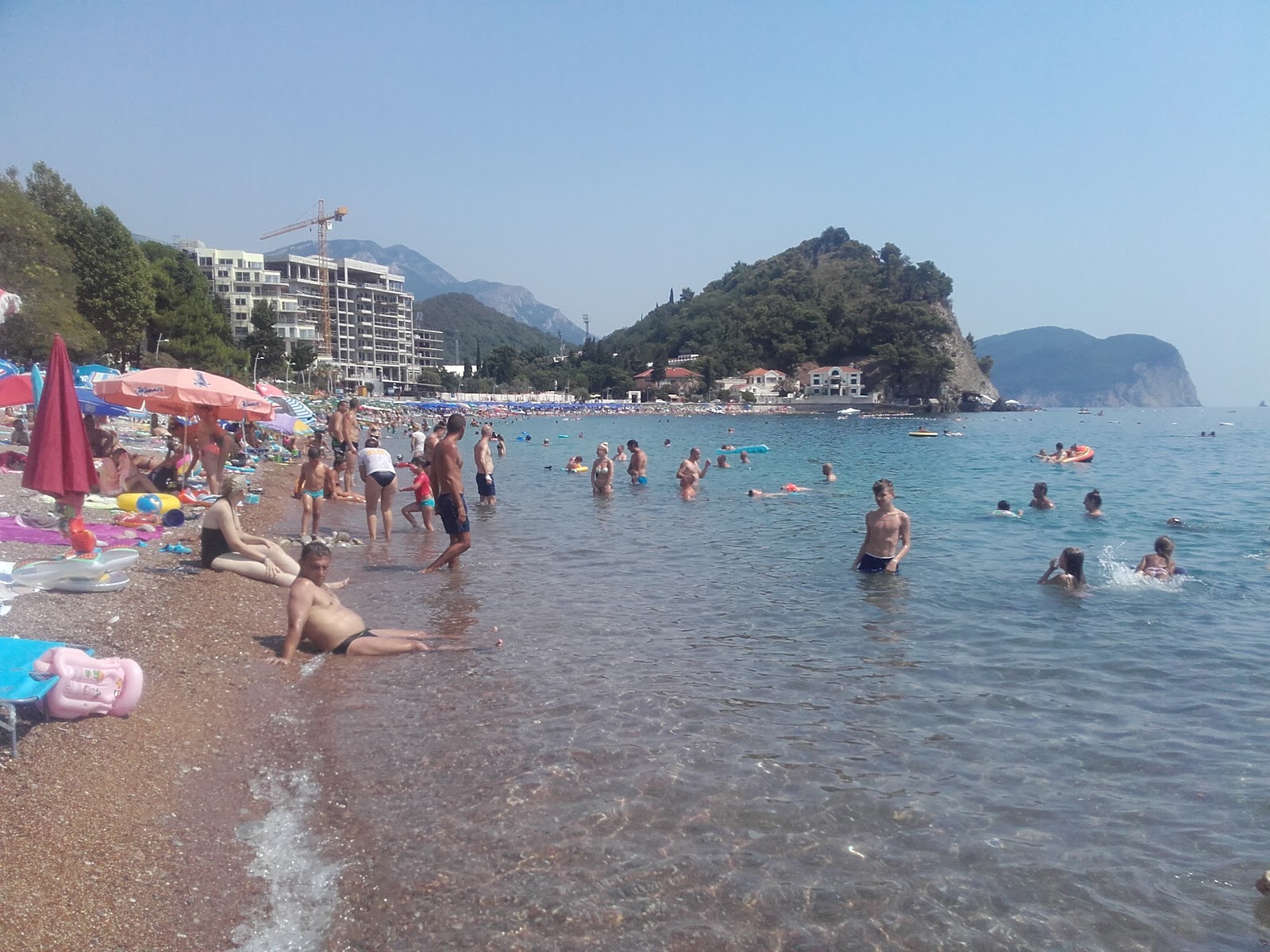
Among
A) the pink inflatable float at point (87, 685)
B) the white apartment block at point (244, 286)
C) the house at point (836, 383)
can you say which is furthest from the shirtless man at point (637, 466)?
the house at point (836, 383)

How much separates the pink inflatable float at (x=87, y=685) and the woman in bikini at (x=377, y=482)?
696 cm

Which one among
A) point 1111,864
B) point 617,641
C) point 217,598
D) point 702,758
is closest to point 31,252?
point 217,598

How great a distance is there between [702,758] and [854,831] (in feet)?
3.44

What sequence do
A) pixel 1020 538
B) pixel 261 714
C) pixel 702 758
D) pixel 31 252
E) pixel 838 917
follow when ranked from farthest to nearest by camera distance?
1. pixel 31 252
2. pixel 1020 538
3. pixel 261 714
4. pixel 702 758
5. pixel 838 917

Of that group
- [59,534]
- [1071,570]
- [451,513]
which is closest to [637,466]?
[451,513]

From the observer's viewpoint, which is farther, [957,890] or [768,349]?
[768,349]

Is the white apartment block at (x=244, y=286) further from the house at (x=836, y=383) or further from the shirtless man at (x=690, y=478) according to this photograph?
the shirtless man at (x=690, y=478)

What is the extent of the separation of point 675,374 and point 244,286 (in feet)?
199

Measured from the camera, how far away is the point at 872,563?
10375 mm

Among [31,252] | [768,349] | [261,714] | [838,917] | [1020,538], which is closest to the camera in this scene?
[838,917]

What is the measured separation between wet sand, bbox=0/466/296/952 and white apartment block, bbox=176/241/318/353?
10737cm

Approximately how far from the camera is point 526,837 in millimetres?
4246

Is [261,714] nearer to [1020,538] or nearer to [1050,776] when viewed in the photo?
[1050,776]

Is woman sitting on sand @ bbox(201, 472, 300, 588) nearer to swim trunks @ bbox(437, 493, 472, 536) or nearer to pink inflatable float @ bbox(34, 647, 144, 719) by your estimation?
swim trunks @ bbox(437, 493, 472, 536)
